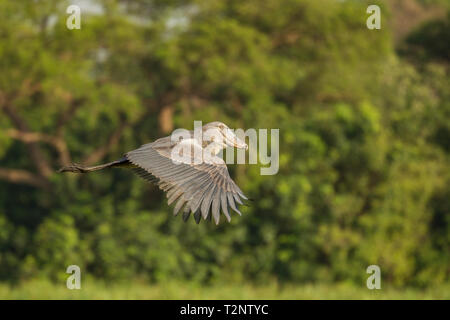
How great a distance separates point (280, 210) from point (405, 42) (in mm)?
6886

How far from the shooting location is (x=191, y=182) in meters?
5.42

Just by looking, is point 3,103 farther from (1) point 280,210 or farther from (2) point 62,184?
(1) point 280,210

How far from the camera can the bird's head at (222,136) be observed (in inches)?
237

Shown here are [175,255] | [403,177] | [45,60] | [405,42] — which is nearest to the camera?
[45,60]

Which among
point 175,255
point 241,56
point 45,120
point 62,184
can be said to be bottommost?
point 175,255

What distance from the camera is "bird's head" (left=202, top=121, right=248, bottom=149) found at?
602 cm

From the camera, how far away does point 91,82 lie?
15523 mm

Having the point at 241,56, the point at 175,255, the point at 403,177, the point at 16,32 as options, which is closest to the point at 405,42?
the point at 403,177

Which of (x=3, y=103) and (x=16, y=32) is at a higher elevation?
(x=16, y=32)
